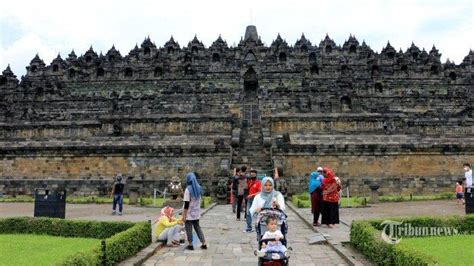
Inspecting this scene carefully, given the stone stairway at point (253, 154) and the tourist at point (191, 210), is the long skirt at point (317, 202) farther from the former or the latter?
the stone stairway at point (253, 154)

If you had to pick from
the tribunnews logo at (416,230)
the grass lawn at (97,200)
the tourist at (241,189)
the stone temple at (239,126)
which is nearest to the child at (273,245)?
the tribunnews logo at (416,230)

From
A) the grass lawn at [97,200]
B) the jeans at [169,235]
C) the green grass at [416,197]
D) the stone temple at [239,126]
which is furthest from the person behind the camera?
the stone temple at [239,126]

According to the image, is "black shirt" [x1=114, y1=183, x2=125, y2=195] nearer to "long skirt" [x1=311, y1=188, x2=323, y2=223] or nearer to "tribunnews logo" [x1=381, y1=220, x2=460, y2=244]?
"long skirt" [x1=311, y1=188, x2=323, y2=223]

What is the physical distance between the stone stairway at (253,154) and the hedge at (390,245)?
1178cm

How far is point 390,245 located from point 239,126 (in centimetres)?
2128

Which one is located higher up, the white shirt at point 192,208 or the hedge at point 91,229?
the white shirt at point 192,208

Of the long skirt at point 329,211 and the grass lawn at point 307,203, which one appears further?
the grass lawn at point 307,203

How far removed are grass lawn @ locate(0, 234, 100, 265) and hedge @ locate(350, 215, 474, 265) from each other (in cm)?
466

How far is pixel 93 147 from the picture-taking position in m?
23.2

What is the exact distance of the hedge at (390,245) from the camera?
6.01 meters

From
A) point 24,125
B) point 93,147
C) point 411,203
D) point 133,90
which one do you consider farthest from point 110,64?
point 411,203

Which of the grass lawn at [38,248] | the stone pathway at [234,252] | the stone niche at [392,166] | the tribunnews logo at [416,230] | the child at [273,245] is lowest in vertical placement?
the stone pathway at [234,252]

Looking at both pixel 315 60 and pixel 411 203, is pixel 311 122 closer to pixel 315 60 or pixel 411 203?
pixel 411 203

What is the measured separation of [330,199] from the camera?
38.4ft
